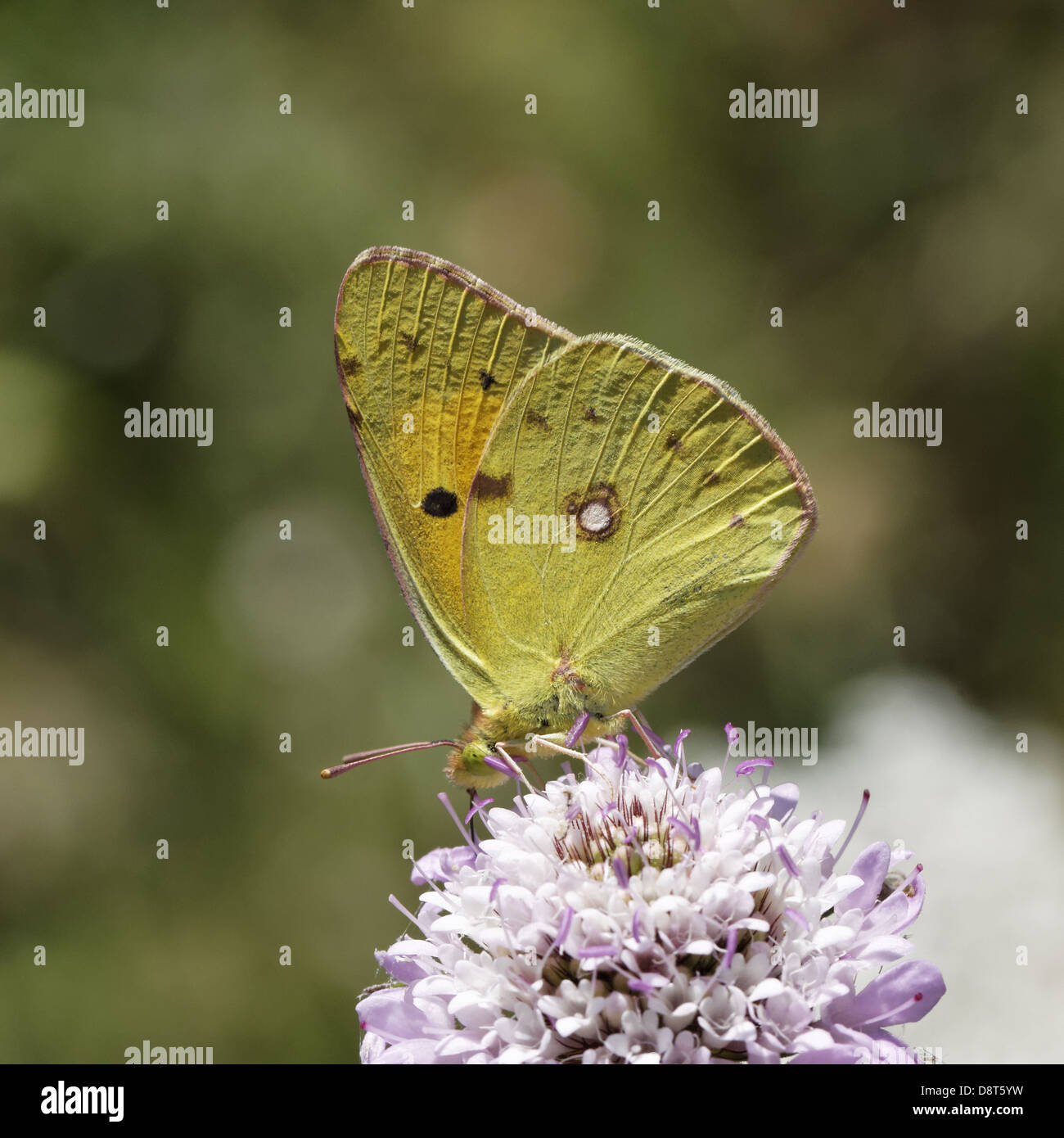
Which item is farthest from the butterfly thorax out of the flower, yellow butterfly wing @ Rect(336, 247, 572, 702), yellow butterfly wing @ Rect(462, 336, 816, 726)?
the flower

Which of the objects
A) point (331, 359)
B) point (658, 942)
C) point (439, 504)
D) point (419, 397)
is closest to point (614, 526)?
point (439, 504)

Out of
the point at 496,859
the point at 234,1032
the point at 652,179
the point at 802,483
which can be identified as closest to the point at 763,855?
the point at 496,859

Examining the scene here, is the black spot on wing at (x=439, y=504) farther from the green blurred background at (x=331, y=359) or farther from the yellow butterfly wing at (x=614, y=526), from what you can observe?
the green blurred background at (x=331, y=359)

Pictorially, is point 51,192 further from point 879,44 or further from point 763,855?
point 763,855

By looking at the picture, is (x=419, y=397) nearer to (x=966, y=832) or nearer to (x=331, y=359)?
(x=331, y=359)

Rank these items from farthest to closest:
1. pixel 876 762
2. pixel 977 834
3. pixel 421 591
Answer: pixel 876 762
pixel 977 834
pixel 421 591

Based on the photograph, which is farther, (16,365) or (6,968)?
(16,365)

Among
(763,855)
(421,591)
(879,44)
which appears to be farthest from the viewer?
(879,44)
